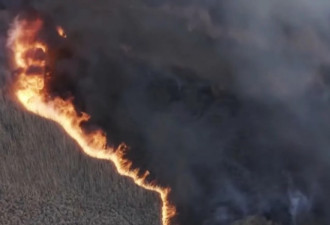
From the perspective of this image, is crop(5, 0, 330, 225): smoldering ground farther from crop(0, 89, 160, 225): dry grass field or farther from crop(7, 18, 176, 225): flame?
crop(0, 89, 160, 225): dry grass field

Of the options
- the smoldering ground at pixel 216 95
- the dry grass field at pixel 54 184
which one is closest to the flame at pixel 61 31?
the smoldering ground at pixel 216 95

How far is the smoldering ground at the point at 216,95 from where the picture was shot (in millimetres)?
3775

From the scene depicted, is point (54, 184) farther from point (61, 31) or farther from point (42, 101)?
point (61, 31)

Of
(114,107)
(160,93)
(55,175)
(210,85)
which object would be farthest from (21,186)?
(210,85)

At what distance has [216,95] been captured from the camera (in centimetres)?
385

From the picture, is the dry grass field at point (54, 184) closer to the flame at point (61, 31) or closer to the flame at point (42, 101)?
the flame at point (42, 101)

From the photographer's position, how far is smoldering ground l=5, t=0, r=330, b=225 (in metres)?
3.78

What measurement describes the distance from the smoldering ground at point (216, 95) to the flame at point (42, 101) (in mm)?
62

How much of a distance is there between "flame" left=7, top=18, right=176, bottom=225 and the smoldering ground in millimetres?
62

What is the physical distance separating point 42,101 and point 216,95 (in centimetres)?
93

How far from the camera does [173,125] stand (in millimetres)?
3842

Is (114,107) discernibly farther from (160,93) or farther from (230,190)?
(230,190)

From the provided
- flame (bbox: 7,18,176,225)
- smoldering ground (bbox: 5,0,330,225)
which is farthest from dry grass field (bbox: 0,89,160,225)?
smoldering ground (bbox: 5,0,330,225)

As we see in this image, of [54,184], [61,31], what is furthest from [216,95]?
[54,184]
